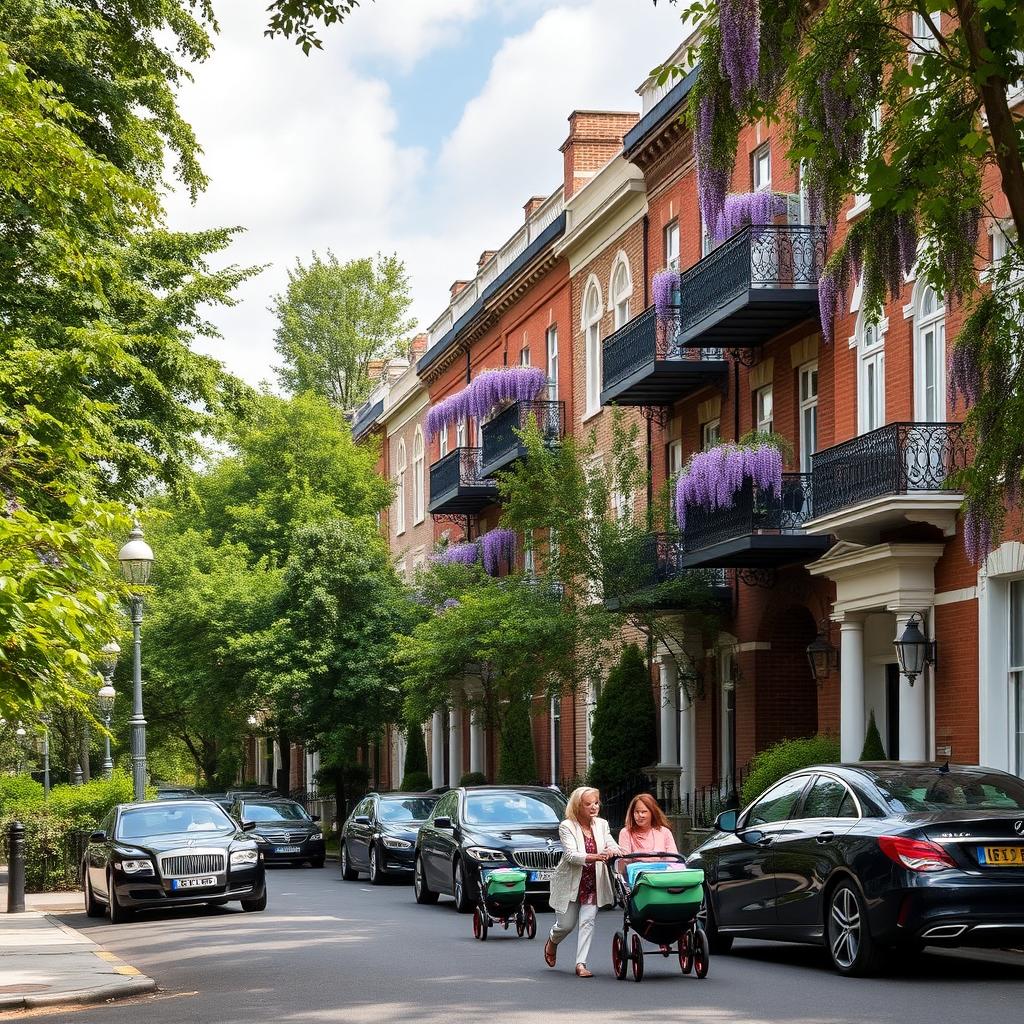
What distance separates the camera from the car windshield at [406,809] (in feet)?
99.9

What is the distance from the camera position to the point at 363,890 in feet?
93.0

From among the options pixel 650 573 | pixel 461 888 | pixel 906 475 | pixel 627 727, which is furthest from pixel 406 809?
pixel 906 475

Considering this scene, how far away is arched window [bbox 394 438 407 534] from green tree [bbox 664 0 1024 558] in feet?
148

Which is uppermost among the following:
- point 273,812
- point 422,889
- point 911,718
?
point 911,718

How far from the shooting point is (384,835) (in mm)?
29906

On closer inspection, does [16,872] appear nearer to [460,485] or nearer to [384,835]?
[384,835]

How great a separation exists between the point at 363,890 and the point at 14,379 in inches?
512

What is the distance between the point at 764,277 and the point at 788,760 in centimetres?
697

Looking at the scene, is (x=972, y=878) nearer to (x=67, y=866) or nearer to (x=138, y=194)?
(x=138, y=194)

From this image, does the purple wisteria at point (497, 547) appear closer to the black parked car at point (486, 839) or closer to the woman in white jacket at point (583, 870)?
the black parked car at point (486, 839)

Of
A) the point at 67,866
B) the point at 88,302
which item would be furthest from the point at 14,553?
the point at 67,866

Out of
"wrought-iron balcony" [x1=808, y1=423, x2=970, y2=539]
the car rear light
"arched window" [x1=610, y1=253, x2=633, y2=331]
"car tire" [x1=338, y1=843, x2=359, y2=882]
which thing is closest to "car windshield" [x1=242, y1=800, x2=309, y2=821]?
"car tire" [x1=338, y1=843, x2=359, y2=882]

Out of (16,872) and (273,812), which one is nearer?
(16,872)

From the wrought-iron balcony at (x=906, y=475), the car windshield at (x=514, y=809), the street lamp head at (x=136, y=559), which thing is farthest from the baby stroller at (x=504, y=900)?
the street lamp head at (x=136, y=559)
